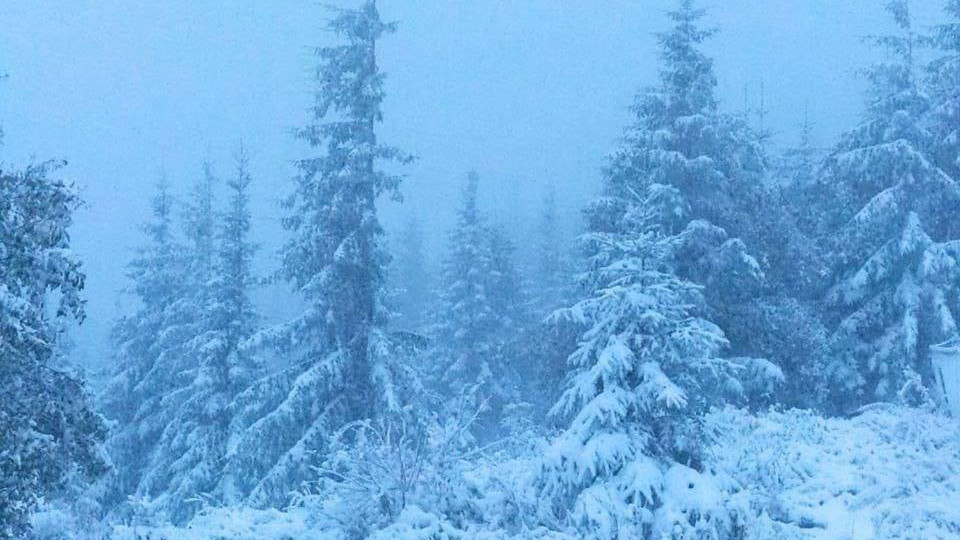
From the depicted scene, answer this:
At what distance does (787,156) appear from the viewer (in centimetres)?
3309

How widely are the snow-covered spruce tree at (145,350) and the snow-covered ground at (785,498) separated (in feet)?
62.7

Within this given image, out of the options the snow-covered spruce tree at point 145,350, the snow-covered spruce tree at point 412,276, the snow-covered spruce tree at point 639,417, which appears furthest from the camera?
the snow-covered spruce tree at point 412,276

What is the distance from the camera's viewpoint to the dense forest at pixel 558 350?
9781 mm

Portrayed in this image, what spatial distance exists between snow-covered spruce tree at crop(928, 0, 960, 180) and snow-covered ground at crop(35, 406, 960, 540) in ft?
37.9

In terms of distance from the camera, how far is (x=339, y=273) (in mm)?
19688

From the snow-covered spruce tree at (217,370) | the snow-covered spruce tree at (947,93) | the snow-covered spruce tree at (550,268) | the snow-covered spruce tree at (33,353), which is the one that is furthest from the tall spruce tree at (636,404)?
the snow-covered spruce tree at (550,268)

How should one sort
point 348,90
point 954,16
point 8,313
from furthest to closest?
point 954,16, point 348,90, point 8,313

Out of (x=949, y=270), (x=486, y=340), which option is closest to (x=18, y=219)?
(x=949, y=270)

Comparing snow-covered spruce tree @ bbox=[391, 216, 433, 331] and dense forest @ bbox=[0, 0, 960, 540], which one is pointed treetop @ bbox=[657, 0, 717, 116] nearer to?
dense forest @ bbox=[0, 0, 960, 540]

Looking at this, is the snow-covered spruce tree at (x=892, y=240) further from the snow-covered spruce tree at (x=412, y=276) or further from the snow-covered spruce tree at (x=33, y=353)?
the snow-covered spruce tree at (x=412, y=276)

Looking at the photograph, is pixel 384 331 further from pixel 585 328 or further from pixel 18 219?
pixel 18 219

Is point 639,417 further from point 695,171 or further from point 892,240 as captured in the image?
point 892,240

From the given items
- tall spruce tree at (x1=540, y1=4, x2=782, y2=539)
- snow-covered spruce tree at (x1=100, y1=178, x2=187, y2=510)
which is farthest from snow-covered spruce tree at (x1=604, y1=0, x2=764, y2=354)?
snow-covered spruce tree at (x1=100, y1=178, x2=187, y2=510)

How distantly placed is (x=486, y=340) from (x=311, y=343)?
16.8m
